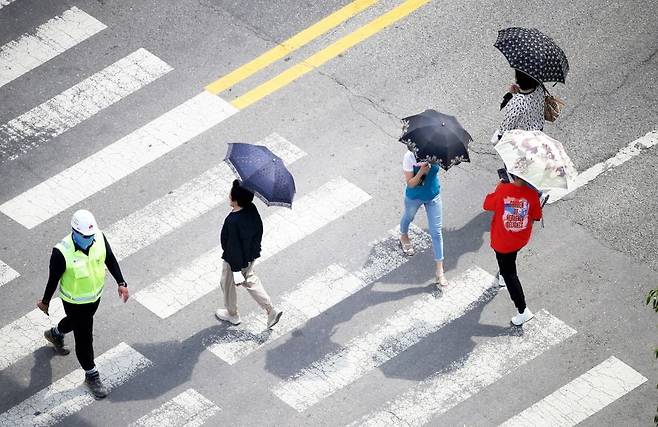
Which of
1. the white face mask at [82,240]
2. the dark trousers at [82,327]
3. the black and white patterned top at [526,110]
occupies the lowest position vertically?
the dark trousers at [82,327]

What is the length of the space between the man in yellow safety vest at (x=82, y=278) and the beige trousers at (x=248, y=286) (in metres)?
0.94

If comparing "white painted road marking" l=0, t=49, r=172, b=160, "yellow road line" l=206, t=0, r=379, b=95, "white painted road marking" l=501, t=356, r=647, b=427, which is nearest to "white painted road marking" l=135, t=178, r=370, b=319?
"yellow road line" l=206, t=0, r=379, b=95

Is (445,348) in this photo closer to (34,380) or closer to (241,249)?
(241,249)

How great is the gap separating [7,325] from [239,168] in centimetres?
284

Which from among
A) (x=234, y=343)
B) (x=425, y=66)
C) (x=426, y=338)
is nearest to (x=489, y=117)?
(x=425, y=66)

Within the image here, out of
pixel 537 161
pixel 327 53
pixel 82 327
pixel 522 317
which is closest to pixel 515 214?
pixel 537 161

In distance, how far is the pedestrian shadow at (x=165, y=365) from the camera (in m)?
12.1

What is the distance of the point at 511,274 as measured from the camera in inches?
491

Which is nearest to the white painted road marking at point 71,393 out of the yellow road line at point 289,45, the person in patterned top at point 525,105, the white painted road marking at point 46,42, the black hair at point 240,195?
the black hair at point 240,195

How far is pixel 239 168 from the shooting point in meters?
11.7

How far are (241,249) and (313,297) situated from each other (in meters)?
1.31

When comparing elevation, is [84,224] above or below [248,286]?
above

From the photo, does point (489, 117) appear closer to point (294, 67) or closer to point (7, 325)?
point (294, 67)

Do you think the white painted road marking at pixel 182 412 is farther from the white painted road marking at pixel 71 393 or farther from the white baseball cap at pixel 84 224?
the white baseball cap at pixel 84 224
